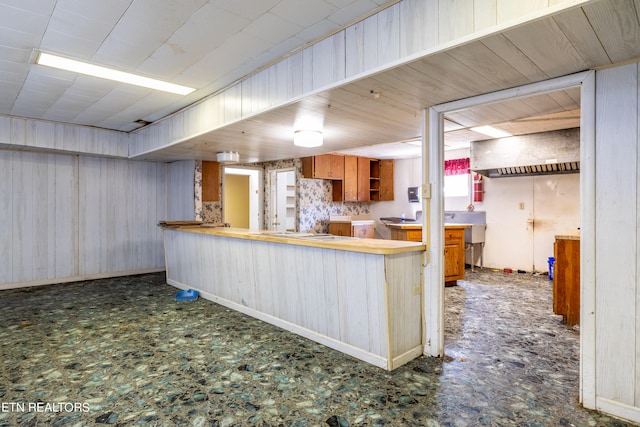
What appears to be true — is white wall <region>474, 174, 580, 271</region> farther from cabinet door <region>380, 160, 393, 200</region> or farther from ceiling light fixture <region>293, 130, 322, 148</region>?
ceiling light fixture <region>293, 130, 322, 148</region>

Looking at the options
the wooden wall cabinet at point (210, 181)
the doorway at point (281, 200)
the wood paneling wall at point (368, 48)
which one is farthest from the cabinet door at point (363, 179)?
the wood paneling wall at point (368, 48)

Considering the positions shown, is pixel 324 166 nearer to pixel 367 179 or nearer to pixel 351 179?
pixel 351 179

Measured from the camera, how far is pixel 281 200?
716cm

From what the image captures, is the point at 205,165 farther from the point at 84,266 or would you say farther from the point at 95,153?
the point at 84,266

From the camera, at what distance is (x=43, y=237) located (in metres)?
5.18

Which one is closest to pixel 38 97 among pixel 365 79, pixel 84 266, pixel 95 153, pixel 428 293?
pixel 95 153

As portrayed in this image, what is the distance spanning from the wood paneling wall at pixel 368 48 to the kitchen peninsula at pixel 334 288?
120 cm

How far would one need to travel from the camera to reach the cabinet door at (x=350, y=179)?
23.8ft

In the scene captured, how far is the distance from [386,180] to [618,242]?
19.5ft

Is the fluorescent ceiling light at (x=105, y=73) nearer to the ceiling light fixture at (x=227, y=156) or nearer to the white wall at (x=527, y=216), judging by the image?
the ceiling light fixture at (x=227, y=156)

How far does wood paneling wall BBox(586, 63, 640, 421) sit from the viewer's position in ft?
6.08

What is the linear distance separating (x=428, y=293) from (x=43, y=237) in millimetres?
5574

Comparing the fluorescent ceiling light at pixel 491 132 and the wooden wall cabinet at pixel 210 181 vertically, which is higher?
the fluorescent ceiling light at pixel 491 132

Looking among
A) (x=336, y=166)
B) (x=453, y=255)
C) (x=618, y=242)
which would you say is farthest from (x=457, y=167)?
(x=618, y=242)
